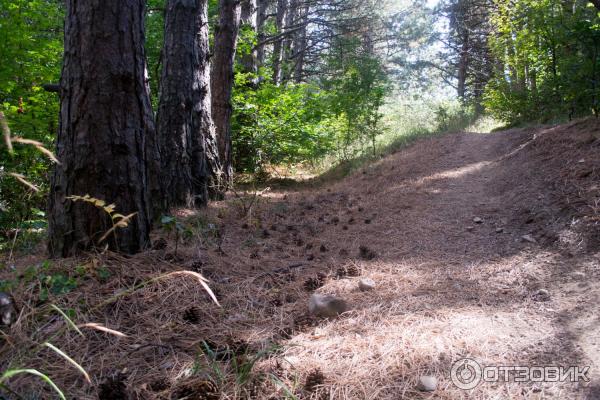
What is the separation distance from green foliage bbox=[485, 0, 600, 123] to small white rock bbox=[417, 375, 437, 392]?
623 centimetres

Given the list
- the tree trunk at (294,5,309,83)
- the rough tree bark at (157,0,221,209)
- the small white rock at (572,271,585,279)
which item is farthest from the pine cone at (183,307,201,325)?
the tree trunk at (294,5,309,83)

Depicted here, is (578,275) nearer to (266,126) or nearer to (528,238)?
(528,238)

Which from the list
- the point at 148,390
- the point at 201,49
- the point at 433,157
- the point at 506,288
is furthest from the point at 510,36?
the point at 148,390

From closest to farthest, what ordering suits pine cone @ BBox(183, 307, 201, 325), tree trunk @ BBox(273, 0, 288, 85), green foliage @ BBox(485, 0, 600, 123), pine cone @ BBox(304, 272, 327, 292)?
pine cone @ BBox(183, 307, 201, 325)
pine cone @ BBox(304, 272, 327, 292)
green foliage @ BBox(485, 0, 600, 123)
tree trunk @ BBox(273, 0, 288, 85)

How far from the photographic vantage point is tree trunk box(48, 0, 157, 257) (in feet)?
8.93

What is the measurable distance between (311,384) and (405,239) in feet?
8.02

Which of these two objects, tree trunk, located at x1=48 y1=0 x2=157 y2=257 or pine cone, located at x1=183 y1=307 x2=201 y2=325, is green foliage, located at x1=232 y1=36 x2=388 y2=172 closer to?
tree trunk, located at x1=48 y1=0 x2=157 y2=257

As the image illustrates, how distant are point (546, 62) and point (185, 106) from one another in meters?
8.44

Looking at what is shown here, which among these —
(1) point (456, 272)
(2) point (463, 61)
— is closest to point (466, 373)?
(1) point (456, 272)

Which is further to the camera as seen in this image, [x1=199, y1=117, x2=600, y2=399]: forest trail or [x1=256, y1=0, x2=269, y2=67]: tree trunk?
[x1=256, y1=0, x2=269, y2=67]: tree trunk

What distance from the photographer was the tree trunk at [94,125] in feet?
8.93

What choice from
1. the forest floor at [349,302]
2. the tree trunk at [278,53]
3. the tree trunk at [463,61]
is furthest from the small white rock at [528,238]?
the tree trunk at [463,61]

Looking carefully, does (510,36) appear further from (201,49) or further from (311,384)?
(311,384)

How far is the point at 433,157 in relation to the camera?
806 cm
